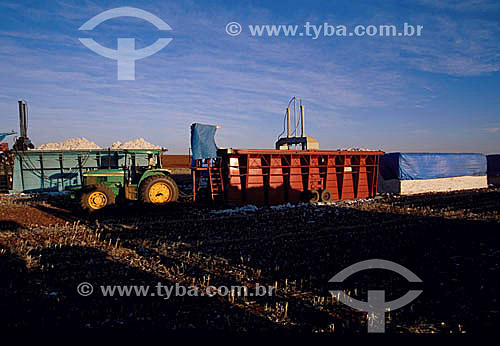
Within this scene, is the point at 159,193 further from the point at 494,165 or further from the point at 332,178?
the point at 494,165

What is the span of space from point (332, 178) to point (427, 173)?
350 inches

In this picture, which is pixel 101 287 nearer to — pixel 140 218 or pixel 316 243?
pixel 316 243

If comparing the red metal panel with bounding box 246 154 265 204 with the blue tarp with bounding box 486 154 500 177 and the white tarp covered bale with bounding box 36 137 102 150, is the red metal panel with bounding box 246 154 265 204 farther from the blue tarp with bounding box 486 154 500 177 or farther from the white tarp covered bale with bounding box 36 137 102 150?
the blue tarp with bounding box 486 154 500 177

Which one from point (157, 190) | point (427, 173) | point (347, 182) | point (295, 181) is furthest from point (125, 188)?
point (427, 173)

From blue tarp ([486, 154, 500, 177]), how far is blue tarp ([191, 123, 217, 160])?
3049cm

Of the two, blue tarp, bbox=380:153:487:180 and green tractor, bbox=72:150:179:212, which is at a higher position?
blue tarp, bbox=380:153:487:180

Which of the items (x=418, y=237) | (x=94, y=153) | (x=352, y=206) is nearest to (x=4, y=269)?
(x=418, y=237)

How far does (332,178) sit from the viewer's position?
15.9 meters

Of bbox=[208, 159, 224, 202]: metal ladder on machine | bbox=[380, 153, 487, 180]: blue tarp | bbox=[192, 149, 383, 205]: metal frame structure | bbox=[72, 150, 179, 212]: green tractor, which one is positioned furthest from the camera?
bbox=[380, 153, 487, 180]: blue tarp

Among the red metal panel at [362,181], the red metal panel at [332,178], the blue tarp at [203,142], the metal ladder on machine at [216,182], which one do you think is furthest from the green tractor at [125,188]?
the red metal panel at [362,181]

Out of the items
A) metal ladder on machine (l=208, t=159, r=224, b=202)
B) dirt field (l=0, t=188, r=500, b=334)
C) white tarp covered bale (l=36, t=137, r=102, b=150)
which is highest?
white tarp covered bale (l=36, t=137, r=102, b=150)

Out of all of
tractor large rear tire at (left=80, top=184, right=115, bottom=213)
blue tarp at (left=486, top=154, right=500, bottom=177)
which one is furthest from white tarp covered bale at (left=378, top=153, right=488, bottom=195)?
tractor large rear tire at (left=80, top=184, right=115, bottom=213)

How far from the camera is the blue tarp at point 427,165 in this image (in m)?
19.9

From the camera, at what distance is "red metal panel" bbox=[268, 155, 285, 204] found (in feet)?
46.6
